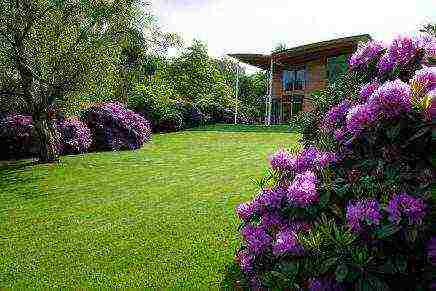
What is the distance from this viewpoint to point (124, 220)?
297 inches

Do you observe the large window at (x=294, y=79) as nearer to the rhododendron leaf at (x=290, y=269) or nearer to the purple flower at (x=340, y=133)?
the purple flower at (x=340, y=133)

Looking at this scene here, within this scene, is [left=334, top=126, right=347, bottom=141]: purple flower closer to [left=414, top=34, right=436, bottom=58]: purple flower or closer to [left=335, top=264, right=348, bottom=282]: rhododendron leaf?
[left=414, top=34, right=436, bottom=58]: purple flower

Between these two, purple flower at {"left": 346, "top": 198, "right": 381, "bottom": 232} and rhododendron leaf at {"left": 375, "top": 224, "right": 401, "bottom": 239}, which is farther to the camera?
purple flower at {"left": 346, "top": 198, "right": 381, "bottom": 232}

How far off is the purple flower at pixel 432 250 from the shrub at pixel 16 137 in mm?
15322

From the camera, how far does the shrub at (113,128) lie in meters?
17.5

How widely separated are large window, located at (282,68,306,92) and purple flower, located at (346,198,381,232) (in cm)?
2967

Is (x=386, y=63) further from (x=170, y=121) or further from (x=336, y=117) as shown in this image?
(x=170, y=121)

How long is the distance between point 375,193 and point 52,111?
1310cm

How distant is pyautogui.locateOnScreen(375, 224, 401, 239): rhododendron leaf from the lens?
8.65 feet

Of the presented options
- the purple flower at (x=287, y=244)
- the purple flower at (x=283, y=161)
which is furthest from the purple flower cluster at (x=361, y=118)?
the purple flower at (x=287, y=244)

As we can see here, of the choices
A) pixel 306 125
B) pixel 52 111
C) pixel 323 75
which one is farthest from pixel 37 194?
pixel 323 75

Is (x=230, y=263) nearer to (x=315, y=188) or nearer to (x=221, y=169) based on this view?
(x=315, y=188)

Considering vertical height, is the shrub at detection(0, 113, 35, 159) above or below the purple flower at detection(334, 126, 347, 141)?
below

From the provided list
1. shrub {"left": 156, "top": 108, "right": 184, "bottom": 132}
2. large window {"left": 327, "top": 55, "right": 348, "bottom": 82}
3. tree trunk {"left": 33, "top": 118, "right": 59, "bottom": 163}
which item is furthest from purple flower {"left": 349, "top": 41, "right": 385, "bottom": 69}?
shrub {"left": 156, "top": 108, "right": 184, "bottom": 132}
